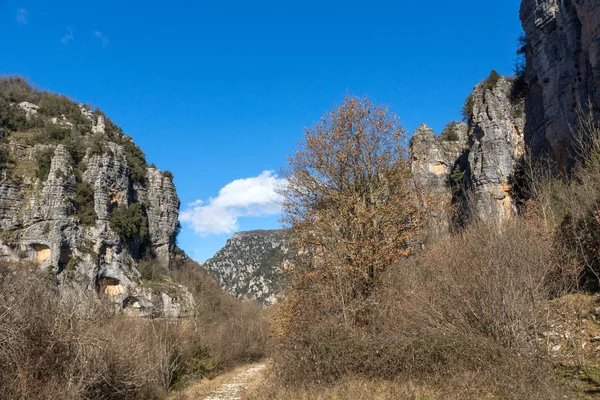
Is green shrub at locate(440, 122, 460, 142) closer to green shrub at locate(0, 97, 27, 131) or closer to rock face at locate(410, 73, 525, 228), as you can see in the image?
rock face at locate(410, 73, 525, 228)

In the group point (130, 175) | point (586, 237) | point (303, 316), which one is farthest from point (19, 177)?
point (586, 237)

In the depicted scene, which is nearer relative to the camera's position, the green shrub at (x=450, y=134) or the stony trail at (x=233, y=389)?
the stony trail at (x=233, y=389)

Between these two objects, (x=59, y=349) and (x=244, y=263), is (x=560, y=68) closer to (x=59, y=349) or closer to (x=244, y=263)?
(x=59, y=349)

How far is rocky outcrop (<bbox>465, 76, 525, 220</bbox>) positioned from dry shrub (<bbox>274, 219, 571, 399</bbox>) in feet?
76.9

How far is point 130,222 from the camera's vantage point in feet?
142

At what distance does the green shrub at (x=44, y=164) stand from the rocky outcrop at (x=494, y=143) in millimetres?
40023

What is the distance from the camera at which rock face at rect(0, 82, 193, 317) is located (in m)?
36.4

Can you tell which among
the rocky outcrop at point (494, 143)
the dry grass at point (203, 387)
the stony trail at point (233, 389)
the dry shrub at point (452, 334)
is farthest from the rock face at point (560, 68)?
the dry grass at point (203, 387)

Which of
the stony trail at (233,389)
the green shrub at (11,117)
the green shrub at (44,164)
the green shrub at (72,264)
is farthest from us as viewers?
the green shrub at (11,117)

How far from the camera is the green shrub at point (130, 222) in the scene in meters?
42.0

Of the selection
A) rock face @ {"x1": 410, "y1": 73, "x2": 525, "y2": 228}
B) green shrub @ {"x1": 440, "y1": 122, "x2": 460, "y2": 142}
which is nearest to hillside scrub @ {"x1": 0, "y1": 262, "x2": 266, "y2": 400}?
rock face @ {"x1": 410, "y1": 73, "x2": 525, "y2": 228}

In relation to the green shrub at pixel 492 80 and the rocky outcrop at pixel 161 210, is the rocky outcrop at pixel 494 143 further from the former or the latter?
the rocky outcrop at pixel 161 210

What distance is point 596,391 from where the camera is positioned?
27.5 ft

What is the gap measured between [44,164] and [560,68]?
45.0 metres
